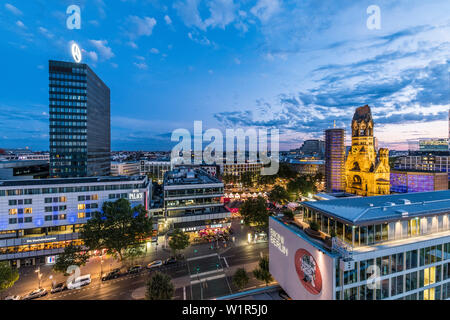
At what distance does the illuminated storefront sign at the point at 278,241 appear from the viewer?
92.1ft

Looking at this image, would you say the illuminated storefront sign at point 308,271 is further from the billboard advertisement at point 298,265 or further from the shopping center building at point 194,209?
the shopping center building at point 194,209

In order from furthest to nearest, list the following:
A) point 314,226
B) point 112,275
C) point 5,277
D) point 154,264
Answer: point 154,264
point 112,275
point 5,277
point 314,226

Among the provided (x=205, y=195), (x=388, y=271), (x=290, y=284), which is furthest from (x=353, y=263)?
(x=205, y=195)

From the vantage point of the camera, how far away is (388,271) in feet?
68.5

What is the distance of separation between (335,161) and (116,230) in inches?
3870

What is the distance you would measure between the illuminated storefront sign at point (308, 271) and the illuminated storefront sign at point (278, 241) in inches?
118

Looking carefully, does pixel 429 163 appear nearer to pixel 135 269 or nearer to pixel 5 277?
pixel 135 269

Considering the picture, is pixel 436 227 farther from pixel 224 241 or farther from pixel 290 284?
pixel 224 241

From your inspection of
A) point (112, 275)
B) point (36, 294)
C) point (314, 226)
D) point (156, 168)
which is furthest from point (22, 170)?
point (314, 226)

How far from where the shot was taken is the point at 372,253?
20.1 metres

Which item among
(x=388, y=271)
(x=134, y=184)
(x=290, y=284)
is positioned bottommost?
(x=290, y=284)

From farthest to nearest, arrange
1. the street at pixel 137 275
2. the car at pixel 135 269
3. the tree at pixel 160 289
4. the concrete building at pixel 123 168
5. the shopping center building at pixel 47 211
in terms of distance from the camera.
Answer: the concrete building at pixel 123 168 → the shopping center building at pixel 47 211 → the car at pixel 135 269 → the street at pixel 137 275 → the tree at pixel 160 289

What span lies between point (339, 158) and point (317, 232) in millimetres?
88474

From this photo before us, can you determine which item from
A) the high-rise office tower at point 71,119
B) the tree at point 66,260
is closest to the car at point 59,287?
the tree at point 66,260
